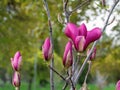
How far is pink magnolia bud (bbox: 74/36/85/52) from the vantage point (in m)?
1.34

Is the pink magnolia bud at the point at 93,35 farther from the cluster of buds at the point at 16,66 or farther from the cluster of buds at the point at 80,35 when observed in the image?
the cluster of buds at the point at 16,66

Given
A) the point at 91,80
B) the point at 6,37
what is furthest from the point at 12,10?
the point at 91,80

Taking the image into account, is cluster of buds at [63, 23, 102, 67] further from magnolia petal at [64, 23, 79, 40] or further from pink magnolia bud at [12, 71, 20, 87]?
pink magnolia bud at [12, 71, 20, 87]

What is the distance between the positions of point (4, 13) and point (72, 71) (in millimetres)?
7073

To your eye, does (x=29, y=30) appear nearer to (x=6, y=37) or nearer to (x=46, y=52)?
(x=6, y=37)

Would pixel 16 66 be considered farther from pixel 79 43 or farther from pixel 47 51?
pixel 79 43

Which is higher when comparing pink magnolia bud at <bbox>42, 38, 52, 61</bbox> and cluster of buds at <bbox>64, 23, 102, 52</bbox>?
cluster of buds at <bbox>64, 23, 102, 52</bbox>

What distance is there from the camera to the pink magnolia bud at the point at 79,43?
1344mm

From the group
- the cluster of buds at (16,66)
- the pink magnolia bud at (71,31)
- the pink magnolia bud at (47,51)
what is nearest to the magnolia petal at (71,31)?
the pink magnolia bud at (71,31)

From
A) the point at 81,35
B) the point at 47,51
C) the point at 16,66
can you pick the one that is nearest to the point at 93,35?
the point at 81,35

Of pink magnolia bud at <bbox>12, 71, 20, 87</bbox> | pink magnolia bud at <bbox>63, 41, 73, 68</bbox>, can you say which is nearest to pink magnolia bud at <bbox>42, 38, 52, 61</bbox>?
pink magnolia bud at <bbox>63, 41, 73, 68</bbox>

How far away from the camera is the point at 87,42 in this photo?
4.49 feet

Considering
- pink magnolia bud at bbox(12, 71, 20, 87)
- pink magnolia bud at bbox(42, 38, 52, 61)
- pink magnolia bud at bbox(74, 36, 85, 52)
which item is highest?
pink magnolia bud at bbox(74, 36, 85, 52)

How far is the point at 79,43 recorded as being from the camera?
53.3 inches
